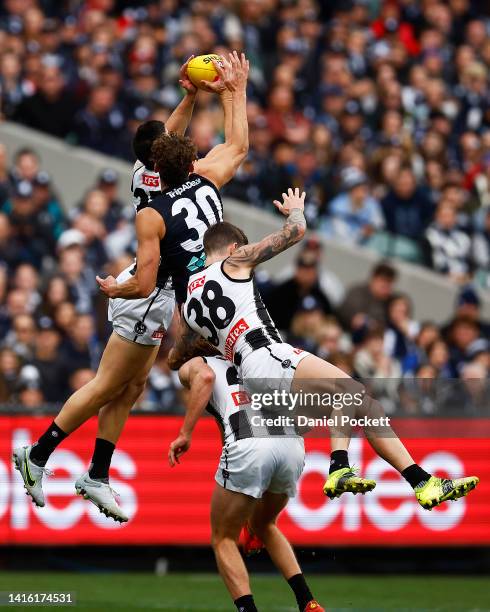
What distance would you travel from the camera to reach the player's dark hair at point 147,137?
450 inches

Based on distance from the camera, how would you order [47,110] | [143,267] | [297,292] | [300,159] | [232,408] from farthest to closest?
[47,110], [300,159], [297,292], [143,267], [232,408]

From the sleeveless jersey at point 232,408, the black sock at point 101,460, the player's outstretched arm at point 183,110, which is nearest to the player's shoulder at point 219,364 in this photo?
the sleeveless jersey at point 232,408

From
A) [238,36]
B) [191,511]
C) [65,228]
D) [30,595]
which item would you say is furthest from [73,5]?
[30,595]

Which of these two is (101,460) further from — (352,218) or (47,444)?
(352,218)

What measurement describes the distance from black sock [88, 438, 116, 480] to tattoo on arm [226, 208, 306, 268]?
198cm

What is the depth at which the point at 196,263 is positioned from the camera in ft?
37.2

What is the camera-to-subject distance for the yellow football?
11.6m

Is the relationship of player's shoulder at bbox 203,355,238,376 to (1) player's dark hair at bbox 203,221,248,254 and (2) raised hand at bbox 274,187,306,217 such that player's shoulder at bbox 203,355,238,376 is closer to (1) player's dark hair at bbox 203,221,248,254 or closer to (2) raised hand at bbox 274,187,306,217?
(1) player's dark hair at bbox 203,221,248,254

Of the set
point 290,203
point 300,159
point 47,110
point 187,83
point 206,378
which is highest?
point 187,83

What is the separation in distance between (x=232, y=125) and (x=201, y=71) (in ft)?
1.47

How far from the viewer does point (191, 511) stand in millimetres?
14961

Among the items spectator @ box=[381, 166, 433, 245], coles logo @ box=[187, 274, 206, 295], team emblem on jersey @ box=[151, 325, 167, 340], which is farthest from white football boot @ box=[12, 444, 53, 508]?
spectator @ box=[381, 166, 433, 245]

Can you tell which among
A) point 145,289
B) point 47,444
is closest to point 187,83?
point 145,289

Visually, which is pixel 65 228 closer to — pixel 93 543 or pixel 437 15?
pixel 93 543
